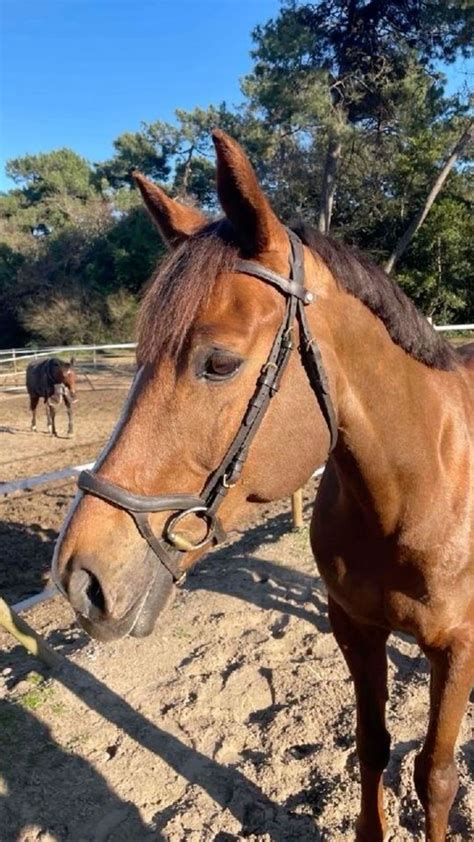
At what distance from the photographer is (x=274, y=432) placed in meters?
1.48

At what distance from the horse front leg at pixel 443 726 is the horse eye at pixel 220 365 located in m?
1.34

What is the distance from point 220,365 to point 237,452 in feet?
0.73

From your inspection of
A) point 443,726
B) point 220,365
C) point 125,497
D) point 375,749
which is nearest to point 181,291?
point 220,365

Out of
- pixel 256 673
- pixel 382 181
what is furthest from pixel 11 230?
pixel 256 673

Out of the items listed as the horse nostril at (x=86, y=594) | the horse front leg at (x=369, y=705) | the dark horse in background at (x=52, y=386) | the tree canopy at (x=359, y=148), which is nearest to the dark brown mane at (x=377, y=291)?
the horse nostril at (x=86, y=594)

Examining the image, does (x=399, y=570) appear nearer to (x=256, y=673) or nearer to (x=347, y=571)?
(x=347, y=571)

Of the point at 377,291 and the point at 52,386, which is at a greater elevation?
the point at 377,291

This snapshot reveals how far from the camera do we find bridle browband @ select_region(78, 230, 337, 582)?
134 centimetres

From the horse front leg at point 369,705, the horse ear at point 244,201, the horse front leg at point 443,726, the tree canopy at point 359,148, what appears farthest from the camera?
the tree canopy at point 359,148

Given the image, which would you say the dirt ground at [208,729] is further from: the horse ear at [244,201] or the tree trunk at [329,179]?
the tree trunk at [329,179]

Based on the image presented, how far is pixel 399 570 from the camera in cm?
193

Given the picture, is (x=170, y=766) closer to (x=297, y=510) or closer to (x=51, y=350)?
(x=297, y=510)

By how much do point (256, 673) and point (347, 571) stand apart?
1749 mm

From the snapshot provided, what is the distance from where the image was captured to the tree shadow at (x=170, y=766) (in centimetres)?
253
